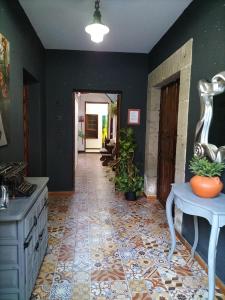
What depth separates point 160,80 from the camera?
369 centimetres

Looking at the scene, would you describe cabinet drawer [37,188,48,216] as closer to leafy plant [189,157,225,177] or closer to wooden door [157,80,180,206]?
leafy plant [189,157,225,177]

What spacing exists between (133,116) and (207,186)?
293cm

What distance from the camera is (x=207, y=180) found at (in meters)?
1.84

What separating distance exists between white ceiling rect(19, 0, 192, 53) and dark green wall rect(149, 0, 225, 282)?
23cm

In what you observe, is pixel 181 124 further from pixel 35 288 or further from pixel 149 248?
pixel 35 288

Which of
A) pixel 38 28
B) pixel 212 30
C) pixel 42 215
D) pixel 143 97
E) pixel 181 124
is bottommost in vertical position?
pixel 42 215

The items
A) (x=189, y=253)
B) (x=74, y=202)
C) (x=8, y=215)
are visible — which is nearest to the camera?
(x=8, y=215)

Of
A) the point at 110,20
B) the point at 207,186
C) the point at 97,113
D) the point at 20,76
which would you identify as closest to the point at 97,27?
the point at 110,20

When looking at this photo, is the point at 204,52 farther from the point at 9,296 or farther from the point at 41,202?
the point at 9,296

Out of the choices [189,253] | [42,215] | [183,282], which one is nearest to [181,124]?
[189,253]

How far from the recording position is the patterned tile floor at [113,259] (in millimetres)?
1965

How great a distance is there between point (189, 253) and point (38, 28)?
3.54 m

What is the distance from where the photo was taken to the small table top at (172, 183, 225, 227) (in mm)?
1640

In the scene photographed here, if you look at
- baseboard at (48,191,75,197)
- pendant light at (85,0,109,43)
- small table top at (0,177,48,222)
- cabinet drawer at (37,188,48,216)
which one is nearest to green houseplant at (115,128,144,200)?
baseboard at (48,191,75,197)
